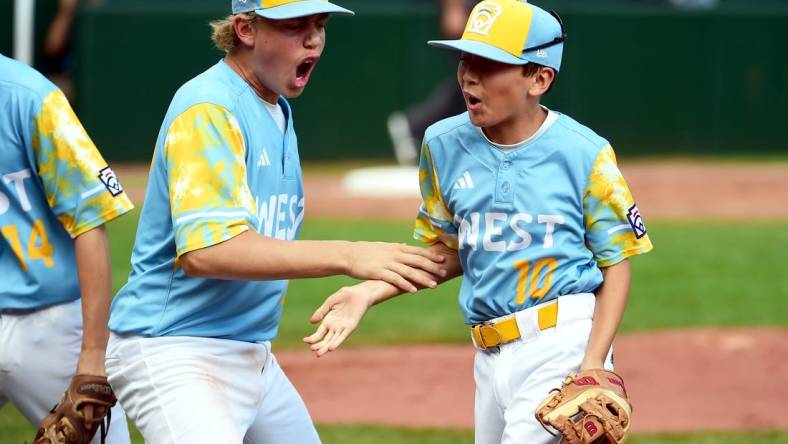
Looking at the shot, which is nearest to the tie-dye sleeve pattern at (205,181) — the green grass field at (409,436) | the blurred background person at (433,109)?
the green grass field at (409,436)

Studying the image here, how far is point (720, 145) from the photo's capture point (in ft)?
66.3

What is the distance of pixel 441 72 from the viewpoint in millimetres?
18531

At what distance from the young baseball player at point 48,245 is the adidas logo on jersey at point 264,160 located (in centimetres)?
57

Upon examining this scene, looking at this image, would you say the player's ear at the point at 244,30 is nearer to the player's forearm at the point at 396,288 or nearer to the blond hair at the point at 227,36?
the blond hair at the point at 227,36

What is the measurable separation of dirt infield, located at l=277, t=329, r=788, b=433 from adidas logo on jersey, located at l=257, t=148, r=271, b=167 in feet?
11.4

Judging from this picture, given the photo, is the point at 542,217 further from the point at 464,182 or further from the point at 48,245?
the point at 48,245

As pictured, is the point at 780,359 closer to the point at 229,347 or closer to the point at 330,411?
the point at 330,411

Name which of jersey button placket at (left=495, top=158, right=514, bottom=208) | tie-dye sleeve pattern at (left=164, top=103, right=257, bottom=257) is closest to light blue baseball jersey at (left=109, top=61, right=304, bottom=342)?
tie-dye sleeve pattern at (left=164, top=103, right=257, bottom=257)

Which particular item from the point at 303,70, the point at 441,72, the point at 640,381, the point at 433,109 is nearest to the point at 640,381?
the point at 640,381

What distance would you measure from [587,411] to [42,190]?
175 cm

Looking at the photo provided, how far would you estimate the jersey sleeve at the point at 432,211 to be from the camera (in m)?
4.17

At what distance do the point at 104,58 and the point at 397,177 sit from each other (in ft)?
13.3

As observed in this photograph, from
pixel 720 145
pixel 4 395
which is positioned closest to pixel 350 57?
pixel 720 145

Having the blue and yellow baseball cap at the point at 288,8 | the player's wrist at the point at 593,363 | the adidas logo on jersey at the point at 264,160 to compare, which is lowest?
the player's wrist at the point at 593,363
